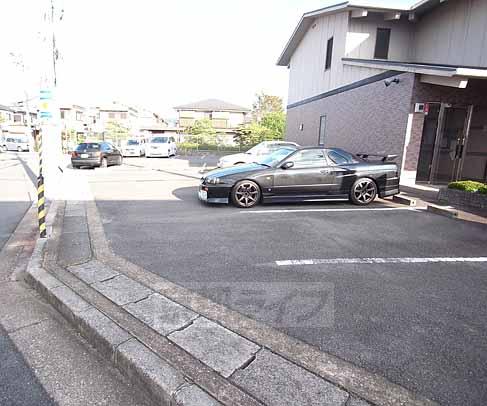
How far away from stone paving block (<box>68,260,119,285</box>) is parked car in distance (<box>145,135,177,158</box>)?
21.0 metres

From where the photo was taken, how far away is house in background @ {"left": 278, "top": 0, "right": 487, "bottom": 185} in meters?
8.93

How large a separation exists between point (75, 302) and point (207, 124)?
35693 mm

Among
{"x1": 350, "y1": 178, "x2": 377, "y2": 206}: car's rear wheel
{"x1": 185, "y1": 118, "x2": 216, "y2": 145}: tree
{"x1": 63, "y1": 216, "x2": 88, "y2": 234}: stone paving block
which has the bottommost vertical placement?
{"x1": 63, "y1": 216, "x2": 88, "y2": 234}: stone paving block

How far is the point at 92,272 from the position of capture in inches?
144

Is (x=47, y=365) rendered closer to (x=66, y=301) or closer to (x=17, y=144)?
(x=66, y=301)

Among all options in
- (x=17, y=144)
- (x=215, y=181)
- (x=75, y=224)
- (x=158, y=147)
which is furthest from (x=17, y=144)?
(x=215, y=181)

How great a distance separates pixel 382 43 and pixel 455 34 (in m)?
3.04

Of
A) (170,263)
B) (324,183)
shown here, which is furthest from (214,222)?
(324,183)

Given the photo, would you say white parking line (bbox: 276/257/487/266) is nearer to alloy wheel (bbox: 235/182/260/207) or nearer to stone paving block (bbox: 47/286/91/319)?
stone paving block (bbox: 47/286/91/319)

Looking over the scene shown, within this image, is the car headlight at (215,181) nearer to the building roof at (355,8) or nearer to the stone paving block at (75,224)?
the stone paving block at (75,224)

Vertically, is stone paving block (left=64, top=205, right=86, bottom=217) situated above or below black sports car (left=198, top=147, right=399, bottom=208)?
below

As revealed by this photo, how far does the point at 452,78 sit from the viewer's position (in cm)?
753

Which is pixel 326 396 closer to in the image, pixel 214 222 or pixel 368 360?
pixel 368 360

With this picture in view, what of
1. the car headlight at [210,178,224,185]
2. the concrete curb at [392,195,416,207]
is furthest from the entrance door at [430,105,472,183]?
the car headlight at [210,178,224,185]
